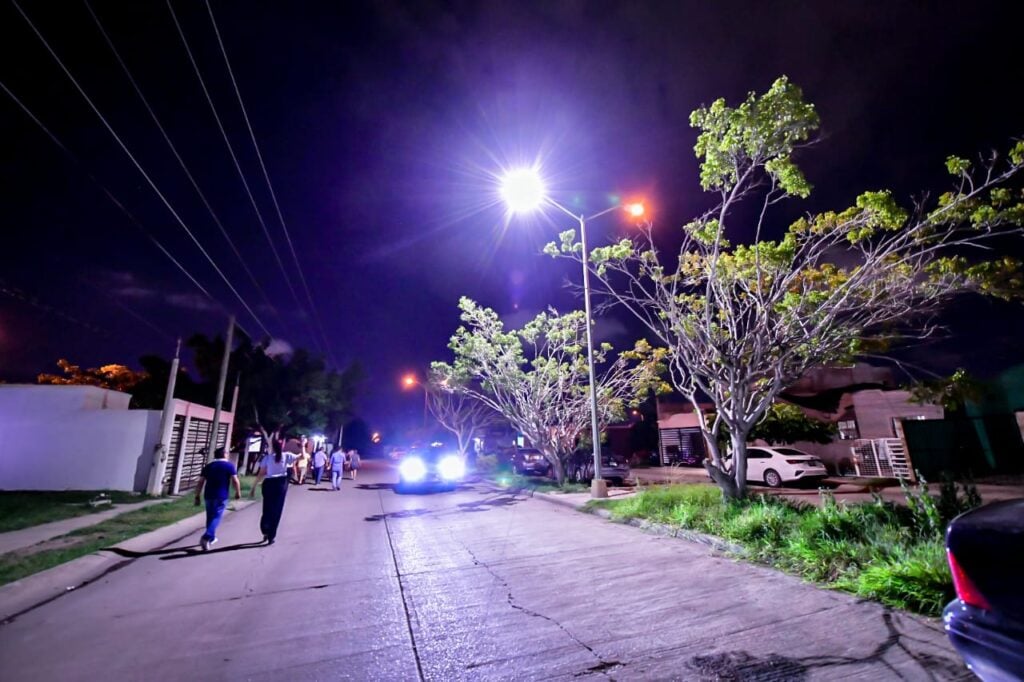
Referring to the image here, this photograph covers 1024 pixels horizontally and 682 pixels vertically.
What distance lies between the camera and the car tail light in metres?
2.43

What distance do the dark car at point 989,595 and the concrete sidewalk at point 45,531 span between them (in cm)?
1135

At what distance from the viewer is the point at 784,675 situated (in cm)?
329

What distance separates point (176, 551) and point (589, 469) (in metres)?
16.2

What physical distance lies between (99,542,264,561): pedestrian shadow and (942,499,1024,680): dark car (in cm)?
921

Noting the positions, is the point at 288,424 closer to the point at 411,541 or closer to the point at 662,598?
the point at 411,541

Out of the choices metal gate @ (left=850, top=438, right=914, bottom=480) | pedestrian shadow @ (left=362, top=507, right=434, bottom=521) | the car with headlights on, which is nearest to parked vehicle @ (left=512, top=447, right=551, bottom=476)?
the car with headlights on

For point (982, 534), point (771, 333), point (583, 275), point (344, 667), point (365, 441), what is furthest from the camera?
point (365, 441)

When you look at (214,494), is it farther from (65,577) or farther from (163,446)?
(163,446)

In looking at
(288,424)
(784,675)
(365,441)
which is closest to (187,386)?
(288,424)

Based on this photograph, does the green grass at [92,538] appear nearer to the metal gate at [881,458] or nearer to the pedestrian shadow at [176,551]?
the pedestrian shadow at [176,551]

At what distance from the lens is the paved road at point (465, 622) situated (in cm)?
353

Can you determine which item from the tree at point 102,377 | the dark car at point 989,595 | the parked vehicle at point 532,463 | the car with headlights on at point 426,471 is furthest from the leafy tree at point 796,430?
the tree at point 102,377

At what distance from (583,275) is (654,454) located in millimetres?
27127

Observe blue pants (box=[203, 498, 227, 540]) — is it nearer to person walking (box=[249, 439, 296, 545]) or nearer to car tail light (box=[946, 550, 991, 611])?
person walking (box=[249, 439, 296, 545])
